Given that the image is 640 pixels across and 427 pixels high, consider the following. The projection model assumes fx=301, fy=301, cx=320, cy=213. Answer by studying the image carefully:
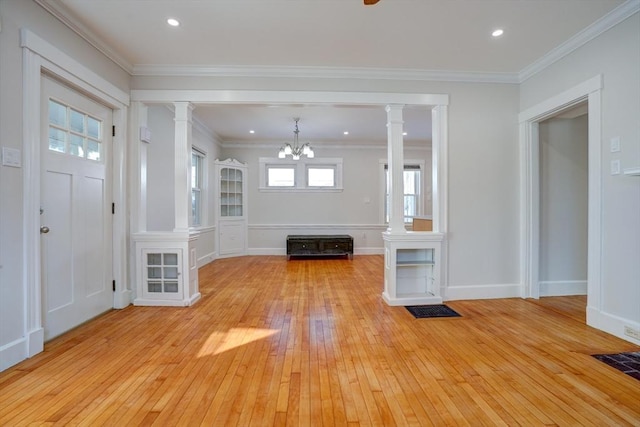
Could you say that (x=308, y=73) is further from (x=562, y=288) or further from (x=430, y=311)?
(x=562, y=288)

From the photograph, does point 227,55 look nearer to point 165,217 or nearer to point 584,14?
point 165,217

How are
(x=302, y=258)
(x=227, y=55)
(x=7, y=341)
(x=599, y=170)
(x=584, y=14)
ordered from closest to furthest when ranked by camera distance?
(x=7, y=341) < (x=584, y=14) < (x=599, y=170) < (x=227, y=55) < (x=302, y=258)

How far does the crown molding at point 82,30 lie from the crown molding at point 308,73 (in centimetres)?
20

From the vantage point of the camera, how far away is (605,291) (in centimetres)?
267

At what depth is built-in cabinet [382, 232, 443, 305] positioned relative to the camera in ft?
11.3

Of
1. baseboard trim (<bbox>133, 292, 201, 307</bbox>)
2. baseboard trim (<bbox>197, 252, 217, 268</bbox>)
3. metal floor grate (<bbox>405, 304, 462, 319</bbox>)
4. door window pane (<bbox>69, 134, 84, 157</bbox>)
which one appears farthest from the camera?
baseboard trim (<bbox>197, 252, 217, 268</bbox>)

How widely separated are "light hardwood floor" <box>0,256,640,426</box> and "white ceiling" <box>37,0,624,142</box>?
Result: 2710 mm

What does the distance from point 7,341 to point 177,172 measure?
203 centimetres

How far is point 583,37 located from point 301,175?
5.26 meters

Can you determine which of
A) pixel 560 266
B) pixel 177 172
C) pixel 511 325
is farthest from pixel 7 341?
pixel 560 266

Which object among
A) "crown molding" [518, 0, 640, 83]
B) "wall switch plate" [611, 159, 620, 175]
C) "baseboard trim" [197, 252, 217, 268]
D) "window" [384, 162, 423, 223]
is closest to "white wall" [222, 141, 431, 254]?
"window" [384, 162, 423, 223]

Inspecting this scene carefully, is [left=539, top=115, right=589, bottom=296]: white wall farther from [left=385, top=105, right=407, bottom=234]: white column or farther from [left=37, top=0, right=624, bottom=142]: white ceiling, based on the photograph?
[left=385, top=105, right=407, bottom=234]: white column

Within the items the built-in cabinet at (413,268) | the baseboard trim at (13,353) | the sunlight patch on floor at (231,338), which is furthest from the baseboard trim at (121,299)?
→ the built-in cabinet at (413,268)

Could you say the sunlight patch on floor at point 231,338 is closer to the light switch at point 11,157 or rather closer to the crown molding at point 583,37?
the light switch at point 11,157
